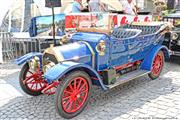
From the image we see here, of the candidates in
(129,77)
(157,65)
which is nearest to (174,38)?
(157,65)

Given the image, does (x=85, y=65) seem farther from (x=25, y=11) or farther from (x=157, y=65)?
(x=25, y=11)

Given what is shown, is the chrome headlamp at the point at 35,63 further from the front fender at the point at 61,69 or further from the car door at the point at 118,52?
the car door at the point at 118,52

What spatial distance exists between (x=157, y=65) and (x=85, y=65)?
8.07 feet

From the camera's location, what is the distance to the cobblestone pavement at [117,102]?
14.0 ft

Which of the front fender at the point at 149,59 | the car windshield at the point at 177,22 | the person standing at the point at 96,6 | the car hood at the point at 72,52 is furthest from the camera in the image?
the person standing at the point at 96,6

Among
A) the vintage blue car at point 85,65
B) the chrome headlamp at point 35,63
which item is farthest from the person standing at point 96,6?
the chrome headlamp at point 35,63

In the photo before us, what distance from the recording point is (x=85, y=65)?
4.22 m

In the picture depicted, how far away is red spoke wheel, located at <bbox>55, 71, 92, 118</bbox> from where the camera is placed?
3.93 metres

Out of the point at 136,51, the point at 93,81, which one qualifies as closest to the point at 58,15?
the point at 136,51

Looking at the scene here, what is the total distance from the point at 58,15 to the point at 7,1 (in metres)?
1.74

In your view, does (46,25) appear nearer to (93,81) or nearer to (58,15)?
(58,15)

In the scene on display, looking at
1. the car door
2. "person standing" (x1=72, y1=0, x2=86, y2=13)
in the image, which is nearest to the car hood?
the car door

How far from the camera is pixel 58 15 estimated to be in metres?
8.06

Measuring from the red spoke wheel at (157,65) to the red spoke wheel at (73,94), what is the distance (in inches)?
84.0
